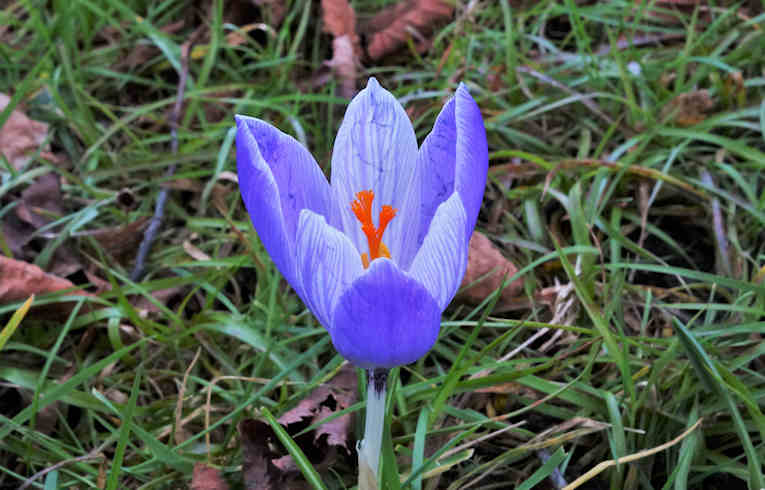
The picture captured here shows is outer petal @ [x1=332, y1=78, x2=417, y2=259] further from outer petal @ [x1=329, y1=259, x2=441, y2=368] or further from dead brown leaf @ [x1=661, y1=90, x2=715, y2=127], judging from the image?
dead brown leaf @ [x1=661, y1=90, x2=715, y2=127]

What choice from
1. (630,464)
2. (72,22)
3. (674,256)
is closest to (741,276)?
(674,256)

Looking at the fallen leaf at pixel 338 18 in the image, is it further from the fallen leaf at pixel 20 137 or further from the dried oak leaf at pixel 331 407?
the dried oak leaf at pixel 331 407

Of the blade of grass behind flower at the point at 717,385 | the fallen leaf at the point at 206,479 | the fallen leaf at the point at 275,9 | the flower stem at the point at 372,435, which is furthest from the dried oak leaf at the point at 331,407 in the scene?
the fallen leaf at the point at 275,9

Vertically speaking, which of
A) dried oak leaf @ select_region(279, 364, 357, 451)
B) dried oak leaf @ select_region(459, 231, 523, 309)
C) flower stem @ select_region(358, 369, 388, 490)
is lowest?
dried oak leaf @ select_region(279, 364, 357, 451)

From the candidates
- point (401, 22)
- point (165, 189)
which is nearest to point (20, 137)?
point (165, 189)


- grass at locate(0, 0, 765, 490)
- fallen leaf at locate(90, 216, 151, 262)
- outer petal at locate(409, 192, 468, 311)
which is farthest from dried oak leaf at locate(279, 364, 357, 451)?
fallen leaf at locate(90, 216, 151, 262)
